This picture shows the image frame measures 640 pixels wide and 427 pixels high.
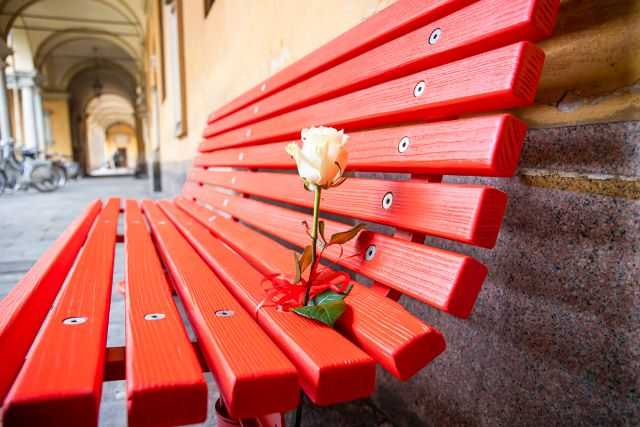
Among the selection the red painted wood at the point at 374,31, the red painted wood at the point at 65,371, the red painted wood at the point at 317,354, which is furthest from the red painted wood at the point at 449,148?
the red painted wood at the point at 65,371

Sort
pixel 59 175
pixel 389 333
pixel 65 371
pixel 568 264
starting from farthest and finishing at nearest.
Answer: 1. pixel 59 175
2. pixel 568 264
3. pixel 389 333
4. pixel 65 371

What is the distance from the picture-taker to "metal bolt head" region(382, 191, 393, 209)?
929mm

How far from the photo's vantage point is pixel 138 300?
91 cm

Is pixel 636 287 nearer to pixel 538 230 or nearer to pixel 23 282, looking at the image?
pixel 538 230

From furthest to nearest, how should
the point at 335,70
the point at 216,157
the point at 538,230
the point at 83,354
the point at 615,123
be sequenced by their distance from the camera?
the point at 216,157 → the point at 335,70 → the point at 538,230 → the point at 615,123 → the point at 83,354

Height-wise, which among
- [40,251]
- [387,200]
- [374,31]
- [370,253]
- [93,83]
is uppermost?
[93,83]

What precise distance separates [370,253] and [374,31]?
0.64m

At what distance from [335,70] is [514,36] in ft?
2.30

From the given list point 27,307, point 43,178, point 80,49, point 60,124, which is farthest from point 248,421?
point 60,124

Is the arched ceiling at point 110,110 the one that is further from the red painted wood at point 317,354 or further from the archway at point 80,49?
the red painted wood at point 317,354

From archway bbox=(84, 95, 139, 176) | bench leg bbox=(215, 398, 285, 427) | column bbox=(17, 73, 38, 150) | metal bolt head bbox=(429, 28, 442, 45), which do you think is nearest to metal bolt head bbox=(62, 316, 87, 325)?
bench leg bbox=(215, 398, 285, 427)

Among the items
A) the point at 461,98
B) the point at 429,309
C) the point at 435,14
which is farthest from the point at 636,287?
the point at 435,14

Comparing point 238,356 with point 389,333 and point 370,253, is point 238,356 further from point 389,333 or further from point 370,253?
point 370,253

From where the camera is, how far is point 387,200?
942 millimetres
